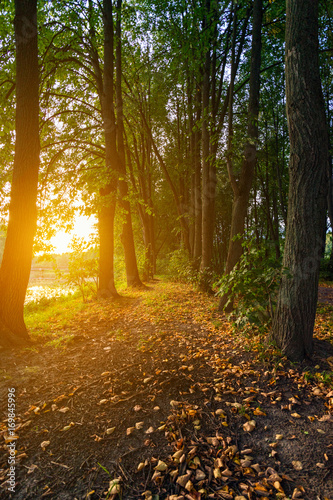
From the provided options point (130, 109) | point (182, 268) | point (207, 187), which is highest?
point (130, 109)

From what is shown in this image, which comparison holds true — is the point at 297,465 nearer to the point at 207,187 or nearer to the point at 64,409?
the point at 64,409

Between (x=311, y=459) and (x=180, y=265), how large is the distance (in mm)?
10862

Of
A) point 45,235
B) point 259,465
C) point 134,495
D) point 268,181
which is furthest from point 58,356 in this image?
point 268,181

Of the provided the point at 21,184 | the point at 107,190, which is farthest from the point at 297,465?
the point at 107,190

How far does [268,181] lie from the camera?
2200 cm

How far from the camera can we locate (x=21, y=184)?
5070 mm

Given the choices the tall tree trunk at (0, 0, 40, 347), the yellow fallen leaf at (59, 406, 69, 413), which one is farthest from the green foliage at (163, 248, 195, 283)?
the yellow fallen leaf at (59, 406, 69, 413)

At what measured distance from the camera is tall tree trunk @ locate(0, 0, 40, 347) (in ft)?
16.4

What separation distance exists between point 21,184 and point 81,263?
428cm

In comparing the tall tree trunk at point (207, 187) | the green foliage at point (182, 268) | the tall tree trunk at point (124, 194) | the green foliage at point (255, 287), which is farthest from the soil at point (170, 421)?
the tall tree trunk at point (124, 194)

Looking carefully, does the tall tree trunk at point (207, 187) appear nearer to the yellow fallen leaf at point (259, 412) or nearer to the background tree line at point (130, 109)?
the background tree line at point (130, 109)

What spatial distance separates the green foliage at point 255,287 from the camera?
4070 mm

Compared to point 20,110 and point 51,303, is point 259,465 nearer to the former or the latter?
point 20,110

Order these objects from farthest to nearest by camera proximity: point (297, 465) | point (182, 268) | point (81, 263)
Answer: point (182, 268)
point (81, 263)
point (297, 465)
